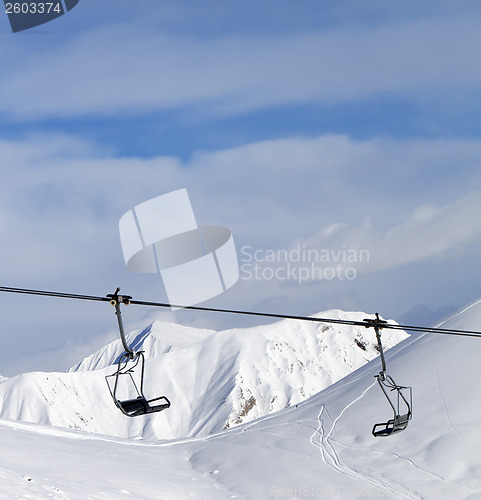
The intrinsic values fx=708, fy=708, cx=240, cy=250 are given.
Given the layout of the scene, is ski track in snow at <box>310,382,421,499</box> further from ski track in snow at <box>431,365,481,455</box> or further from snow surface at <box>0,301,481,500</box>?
ski track in snow at <box>431,365,481,455</box>

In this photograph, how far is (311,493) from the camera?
27016 millimetres

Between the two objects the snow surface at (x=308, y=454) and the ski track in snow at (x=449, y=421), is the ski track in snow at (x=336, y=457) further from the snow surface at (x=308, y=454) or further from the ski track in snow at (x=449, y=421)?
the ski track in snow at (x=449, y=421)

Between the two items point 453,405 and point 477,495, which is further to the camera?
point 453,405

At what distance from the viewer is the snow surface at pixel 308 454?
2652cm

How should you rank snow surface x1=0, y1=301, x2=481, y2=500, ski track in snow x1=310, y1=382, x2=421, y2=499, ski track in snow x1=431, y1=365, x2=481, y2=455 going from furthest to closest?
ski track in snow x1=431, y1=365, x2=481, y2=455, ski track in snow x1=310, y1=382, x2=421, y2=499, snow surface x1=0, y1=301, x2=481, y2=500

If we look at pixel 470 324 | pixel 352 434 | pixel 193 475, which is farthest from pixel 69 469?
pixel 470 324

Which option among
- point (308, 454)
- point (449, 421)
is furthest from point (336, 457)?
point (449, 421)

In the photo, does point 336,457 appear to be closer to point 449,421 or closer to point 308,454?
point 308,454

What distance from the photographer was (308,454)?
32.8 m

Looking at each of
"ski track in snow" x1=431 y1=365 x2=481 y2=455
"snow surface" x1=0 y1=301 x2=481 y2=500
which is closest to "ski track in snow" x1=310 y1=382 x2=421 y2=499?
"snow surface" x1=0 y1=301 x2=481 y2=500

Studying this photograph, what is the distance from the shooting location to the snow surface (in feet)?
87.0

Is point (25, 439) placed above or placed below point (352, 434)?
above

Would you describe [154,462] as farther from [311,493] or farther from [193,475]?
[311,493]

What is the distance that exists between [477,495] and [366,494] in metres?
4.04
